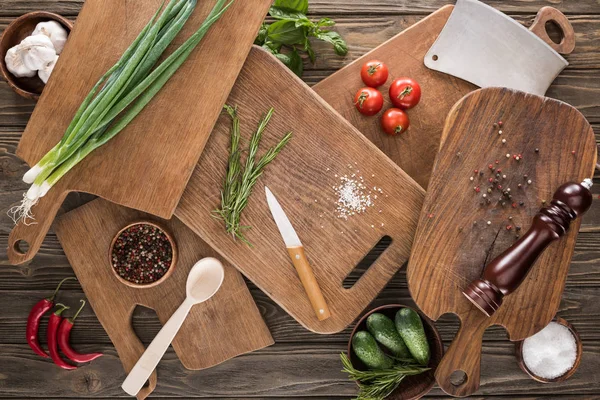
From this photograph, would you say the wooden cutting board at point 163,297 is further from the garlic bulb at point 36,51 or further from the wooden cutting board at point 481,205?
the wooden cutting board at point 481,205

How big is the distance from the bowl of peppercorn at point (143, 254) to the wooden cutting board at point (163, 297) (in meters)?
0.05

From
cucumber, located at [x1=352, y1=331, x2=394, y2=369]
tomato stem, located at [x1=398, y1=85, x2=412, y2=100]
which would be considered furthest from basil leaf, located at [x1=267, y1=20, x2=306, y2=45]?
cucumber, located at [x1=352, y1=331, x2=394, y2=369]

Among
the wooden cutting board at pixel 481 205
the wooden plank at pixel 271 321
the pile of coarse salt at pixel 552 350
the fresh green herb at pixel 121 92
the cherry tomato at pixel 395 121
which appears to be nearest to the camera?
the fresh green herb at pixel 121 92

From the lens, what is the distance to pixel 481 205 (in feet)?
5.28

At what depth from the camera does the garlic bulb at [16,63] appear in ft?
5.49

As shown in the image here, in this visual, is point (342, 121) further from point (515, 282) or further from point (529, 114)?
point (515, 282)

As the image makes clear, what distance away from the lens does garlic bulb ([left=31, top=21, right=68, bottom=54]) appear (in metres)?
1.69

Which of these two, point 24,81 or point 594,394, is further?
point 594,394

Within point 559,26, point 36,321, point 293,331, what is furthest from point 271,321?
point 559,26

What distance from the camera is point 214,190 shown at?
163cm

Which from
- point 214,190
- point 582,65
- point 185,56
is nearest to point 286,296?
point 214,190

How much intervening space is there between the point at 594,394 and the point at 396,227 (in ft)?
3.65

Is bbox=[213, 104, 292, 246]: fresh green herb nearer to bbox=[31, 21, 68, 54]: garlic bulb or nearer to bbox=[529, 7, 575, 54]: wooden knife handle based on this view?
bbox=[31, 21, 68, 54]: garlic bulb

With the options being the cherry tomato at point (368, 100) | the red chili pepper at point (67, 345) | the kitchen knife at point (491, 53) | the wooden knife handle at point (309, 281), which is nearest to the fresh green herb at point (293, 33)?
the cherry tomato at point (368, 100)
